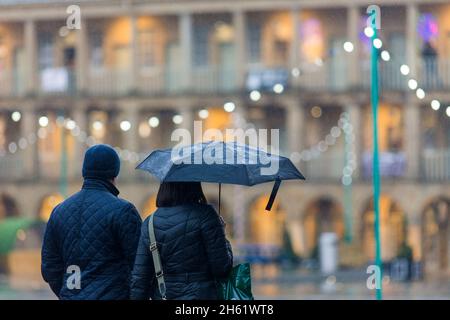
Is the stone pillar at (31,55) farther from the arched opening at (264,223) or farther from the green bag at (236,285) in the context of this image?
the green bag at (236,285)

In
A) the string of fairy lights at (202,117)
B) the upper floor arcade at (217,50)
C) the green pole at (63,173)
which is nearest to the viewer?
the green pole at (63,173)

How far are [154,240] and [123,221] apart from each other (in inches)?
9.9

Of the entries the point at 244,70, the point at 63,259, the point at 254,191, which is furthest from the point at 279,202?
the point at 63,259

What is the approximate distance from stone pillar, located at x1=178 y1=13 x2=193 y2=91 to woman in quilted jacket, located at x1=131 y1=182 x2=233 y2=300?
45980mm

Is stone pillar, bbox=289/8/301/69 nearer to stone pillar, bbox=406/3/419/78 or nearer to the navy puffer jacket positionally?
stone pillar, bbox=406/3/419/78

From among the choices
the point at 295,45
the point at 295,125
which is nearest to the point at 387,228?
the point at 295,125

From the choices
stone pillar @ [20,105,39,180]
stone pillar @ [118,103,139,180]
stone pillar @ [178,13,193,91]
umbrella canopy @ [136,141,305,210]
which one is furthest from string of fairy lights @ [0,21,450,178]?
umbrella canopy @ [136,141,305,210]

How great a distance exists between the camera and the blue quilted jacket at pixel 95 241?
10.0m

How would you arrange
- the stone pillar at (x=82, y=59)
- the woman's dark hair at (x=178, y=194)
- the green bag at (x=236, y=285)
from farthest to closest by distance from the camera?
the stone pillar at (x=82, y=59) < the woman's dark hair at (x=178, y=194) < the green bag at (x=236, y=285)

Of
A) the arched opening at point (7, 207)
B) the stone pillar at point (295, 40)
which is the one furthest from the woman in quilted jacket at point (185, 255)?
the arched opening at point (7, 207)

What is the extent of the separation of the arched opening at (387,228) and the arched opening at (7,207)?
14.0 metres

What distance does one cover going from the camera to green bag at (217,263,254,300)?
9953 millimetres

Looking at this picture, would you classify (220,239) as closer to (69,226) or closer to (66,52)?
(69,226)

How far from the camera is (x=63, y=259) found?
1020 centimetres
